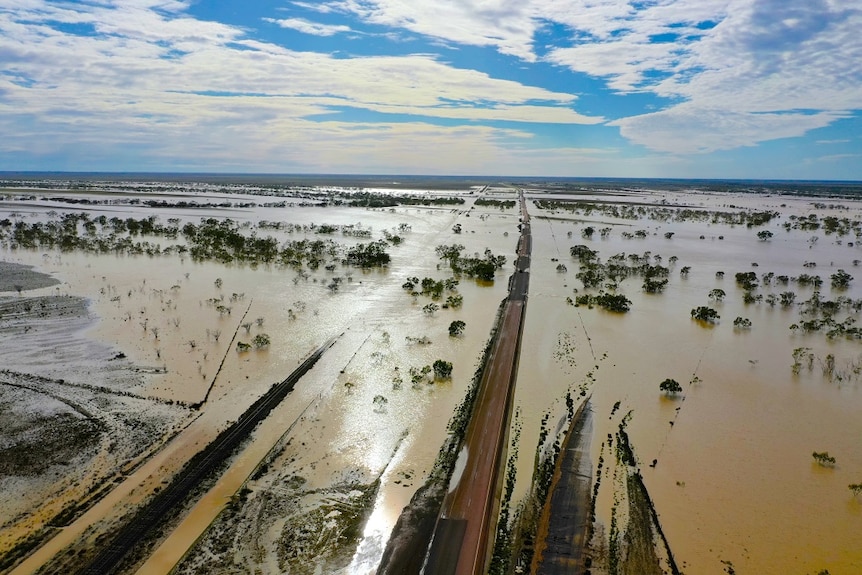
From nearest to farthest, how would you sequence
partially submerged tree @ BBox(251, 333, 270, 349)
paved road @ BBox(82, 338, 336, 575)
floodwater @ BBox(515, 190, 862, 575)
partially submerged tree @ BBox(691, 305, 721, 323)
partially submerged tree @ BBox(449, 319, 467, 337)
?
paved road @ BBox(82, 338, 336, 575)
floodwater @ BBox(515, 190, 862, 575)
partially submerged tree @ BBox(251, 333, 270, 349)
partially submerged tree @ BBox(449, 319, 467, 337)
partially submerged tree @ BBox(691, 305, 721, 323)

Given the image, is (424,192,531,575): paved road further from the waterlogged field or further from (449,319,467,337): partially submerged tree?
(449,319,467,337): partially submerged tree

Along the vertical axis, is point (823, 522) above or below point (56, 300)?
below

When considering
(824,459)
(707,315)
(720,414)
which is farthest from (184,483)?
(707,315)

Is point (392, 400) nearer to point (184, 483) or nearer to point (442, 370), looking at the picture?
point (442, 370)

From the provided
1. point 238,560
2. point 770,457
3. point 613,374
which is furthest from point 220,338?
point 770,457

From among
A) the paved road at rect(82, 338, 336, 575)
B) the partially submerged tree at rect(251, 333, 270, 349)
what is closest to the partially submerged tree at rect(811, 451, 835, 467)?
the paved road at rect(82, 338, 336, 575)

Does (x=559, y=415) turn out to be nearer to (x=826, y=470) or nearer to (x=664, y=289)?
(x=826, y=470)

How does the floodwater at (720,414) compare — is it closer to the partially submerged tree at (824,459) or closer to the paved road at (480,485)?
the partially submerged tree at (824,459)
